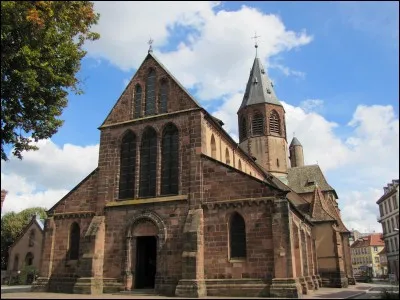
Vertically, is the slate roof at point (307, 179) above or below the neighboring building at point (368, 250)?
above

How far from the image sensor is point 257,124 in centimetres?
4994

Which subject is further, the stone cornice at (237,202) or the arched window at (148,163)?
the arched window at (148,163)

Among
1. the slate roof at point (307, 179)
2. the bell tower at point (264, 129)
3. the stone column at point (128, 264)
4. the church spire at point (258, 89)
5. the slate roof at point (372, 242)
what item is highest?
the church spire at point (258, 89)

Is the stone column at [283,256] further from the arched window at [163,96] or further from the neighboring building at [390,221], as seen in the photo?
the neighboring building at [390,221]

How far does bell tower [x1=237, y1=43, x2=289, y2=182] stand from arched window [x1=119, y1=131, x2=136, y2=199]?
80.9 feet

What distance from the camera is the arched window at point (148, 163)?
24578 millimetres

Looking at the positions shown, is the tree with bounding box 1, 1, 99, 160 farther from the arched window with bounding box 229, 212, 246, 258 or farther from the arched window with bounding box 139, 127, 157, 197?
the arched window with bounding box 229, 212, 246, 258

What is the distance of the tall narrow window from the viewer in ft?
84.6

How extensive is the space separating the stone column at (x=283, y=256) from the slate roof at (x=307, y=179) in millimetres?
28322

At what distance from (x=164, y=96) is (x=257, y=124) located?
84.3ft

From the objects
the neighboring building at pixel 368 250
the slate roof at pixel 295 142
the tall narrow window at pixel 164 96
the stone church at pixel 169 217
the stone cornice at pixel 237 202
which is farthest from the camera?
the neighboring building at pixel 368 250

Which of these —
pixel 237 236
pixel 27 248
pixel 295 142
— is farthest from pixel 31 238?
pixel 295 142

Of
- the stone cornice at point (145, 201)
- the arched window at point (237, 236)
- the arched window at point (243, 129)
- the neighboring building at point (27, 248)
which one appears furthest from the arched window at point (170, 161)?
the neighboring building at point (27, 248)

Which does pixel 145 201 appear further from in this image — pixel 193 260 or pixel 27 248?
pixel 27 248
